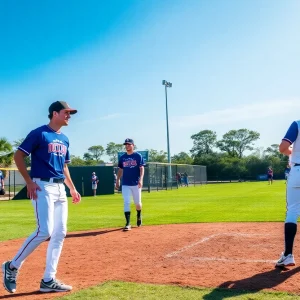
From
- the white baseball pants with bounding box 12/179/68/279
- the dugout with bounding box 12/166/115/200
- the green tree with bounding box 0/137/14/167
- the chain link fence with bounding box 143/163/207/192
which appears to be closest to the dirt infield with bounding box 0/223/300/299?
the white baseball pants with bounding box 12/179/68/279

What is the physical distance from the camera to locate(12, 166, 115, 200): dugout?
32.7 meters

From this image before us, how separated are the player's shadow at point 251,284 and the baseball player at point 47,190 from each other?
5.69ft

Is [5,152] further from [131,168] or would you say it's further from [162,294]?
[162,294]

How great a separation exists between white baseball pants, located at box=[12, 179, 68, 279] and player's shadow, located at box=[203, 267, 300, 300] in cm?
189

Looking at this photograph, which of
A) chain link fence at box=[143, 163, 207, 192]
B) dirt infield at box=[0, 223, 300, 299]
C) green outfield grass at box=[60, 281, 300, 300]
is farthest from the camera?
chain link fence at box=[143, 163, 207, 192]

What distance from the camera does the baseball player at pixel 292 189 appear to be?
209 inches

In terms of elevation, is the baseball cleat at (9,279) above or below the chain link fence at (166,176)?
below

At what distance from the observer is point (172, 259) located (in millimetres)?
6363

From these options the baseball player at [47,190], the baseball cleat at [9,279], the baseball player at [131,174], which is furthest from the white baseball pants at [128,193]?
the baseball cleat at [9,279]

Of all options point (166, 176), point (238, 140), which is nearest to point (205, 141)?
point (238, 140)

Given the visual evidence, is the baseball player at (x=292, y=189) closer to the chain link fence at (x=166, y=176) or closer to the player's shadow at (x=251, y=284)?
the player's shadow at (x=251, y=284)

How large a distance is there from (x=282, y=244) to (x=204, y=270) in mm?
2481

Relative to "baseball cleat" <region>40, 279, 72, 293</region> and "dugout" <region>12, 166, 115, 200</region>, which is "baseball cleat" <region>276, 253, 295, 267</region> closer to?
"baseball cleat" <region>40, 279, 72, 293</region>

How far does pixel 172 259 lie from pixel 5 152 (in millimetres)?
33531
